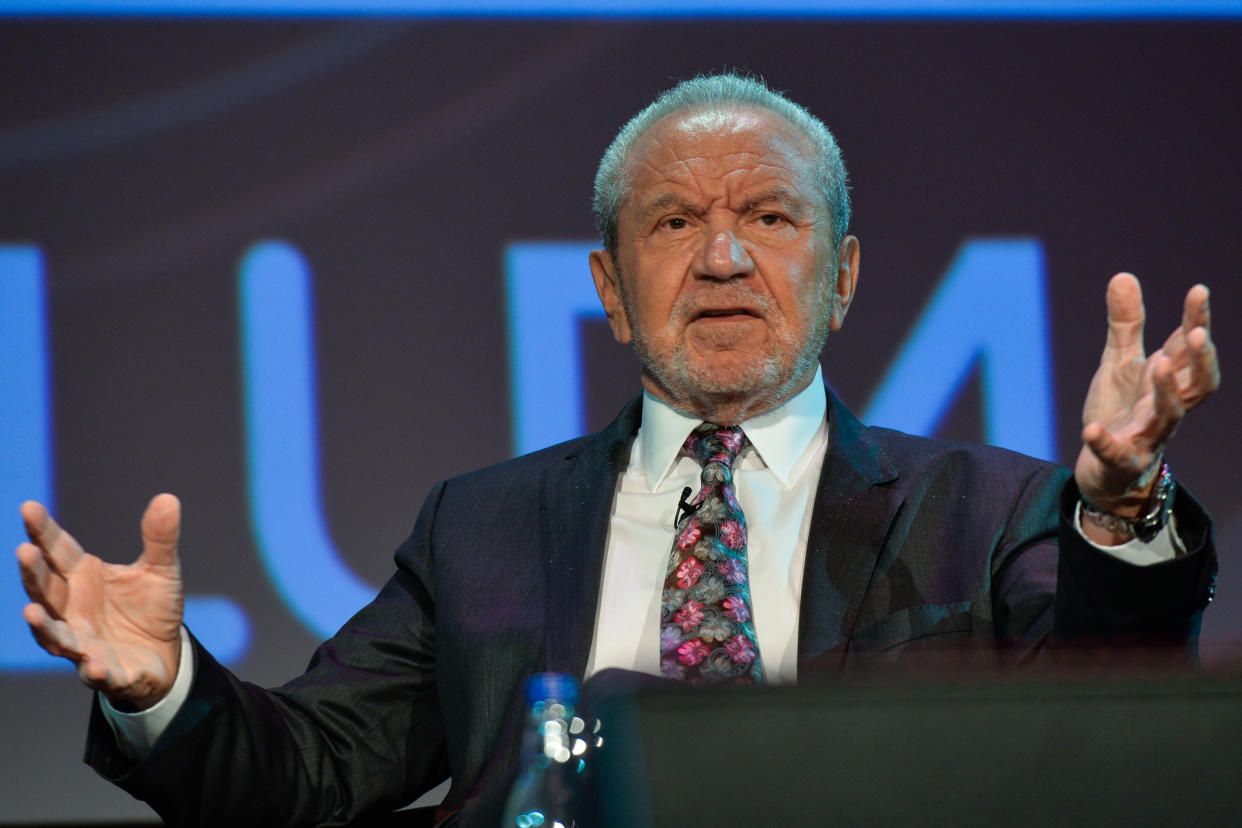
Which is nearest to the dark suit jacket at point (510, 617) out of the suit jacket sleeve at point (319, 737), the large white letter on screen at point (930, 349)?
the suit jacket sleeve at point (319, 737)

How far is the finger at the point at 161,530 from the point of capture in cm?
133

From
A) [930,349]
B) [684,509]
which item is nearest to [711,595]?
[684,509]

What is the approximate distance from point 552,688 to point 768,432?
28.8 inches

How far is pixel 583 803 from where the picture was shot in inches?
36.4

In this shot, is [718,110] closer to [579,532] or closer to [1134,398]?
[579,532]

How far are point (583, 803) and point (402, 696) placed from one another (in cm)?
97

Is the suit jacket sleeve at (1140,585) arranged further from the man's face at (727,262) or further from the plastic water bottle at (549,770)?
the man's face at (727,262)

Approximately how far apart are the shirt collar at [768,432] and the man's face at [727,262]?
0.07 ft

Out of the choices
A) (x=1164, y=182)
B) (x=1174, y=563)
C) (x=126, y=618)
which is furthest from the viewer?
(x=1164, y=182)

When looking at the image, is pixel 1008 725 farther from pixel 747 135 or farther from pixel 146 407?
pixel 146 407

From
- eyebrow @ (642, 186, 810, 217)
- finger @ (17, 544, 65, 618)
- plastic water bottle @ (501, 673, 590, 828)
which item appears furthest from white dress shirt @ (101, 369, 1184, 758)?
finger @ (17, 544, 65, 618)

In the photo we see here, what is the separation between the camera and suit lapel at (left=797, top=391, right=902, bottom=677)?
5.39 ft

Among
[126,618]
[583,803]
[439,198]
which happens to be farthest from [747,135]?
[583,803]

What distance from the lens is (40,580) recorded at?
1307mm
